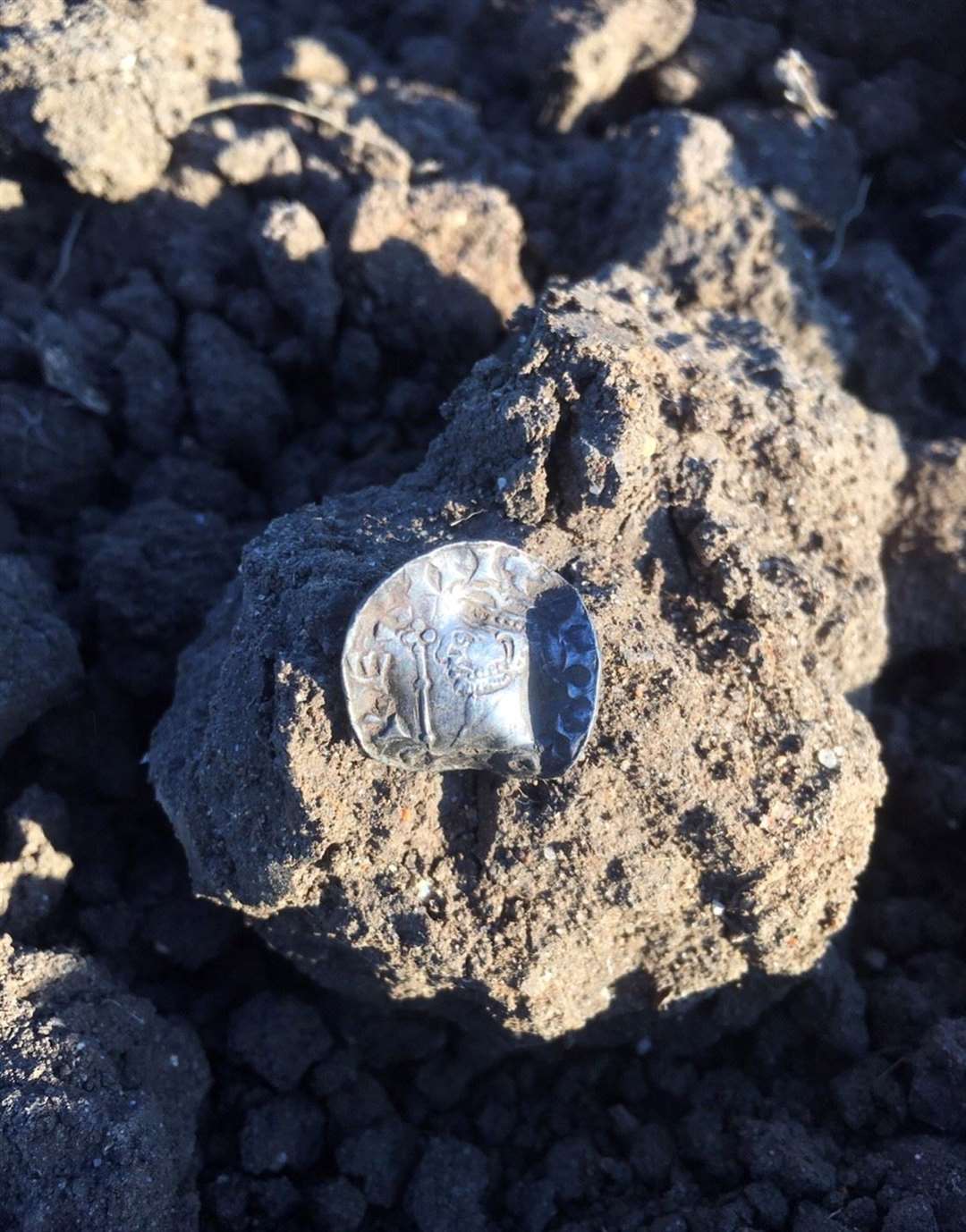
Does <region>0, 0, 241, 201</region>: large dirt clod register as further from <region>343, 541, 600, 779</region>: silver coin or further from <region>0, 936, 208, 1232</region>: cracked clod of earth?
<region>0, 936, 208, 1232</region>: cracked clod of earth

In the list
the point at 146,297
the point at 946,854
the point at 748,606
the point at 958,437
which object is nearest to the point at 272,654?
the point at 748,606

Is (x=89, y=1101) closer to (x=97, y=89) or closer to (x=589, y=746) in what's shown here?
(x=589, y=746)

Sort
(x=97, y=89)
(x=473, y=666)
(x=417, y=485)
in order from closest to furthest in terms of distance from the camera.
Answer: (x=473, y=666) → (x=417, y=485) → (x=97, y=89)

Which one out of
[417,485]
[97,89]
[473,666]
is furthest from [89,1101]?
[97,89]

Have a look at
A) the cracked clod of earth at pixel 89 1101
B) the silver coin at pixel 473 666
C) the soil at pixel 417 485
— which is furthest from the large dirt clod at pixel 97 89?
the cracked clod of earth at pixel 89 1101

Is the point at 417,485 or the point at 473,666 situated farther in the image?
the point at 417,485

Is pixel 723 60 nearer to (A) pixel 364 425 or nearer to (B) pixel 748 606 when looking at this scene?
(A) pixel 364 425
